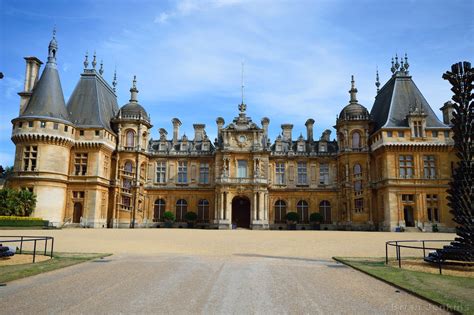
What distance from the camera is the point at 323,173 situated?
45.5 metres

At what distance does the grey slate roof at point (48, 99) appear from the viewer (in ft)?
123

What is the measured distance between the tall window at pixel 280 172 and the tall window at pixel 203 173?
28.7 feet

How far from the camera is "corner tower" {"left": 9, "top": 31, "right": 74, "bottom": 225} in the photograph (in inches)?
1405

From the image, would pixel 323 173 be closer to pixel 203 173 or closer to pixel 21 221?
pixel 203 173

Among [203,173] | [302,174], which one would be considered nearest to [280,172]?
[302,174]

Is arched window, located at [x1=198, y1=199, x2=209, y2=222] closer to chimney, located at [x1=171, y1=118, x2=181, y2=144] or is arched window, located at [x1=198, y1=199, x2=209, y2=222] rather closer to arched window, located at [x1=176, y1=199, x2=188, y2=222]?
arched window, located at [x1=176, y1=199, x2=188, y2=222]

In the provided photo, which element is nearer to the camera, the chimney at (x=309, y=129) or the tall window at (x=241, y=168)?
the tall window at (x=241, y=168)

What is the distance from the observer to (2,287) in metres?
7.72

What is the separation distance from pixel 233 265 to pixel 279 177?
114 feet

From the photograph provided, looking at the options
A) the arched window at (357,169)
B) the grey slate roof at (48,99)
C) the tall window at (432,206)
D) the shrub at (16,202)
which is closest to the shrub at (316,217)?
the arched window at (357,169)

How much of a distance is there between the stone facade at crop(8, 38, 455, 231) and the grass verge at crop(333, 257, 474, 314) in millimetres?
28314

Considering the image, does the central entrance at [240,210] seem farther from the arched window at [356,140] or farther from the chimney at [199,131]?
the arched window at [356,140]

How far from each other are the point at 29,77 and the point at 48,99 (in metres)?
5.27

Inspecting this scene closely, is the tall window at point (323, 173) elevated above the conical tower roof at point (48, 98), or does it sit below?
below
